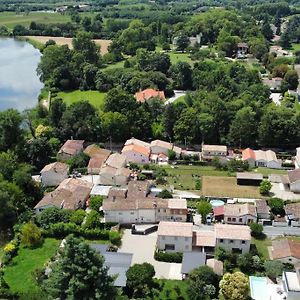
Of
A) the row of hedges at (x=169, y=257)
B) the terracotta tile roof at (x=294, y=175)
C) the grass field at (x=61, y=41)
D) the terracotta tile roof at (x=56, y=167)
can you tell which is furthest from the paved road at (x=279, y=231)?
the grass field at (x=61, y=41)

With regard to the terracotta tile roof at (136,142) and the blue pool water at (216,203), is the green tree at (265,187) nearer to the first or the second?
the blue pool water at (216,203)

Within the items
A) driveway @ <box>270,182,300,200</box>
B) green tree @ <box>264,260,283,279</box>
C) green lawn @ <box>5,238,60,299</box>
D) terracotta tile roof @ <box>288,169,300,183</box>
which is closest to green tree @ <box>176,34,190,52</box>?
terracotta tile roof @ <box>288,169,300,183</box>

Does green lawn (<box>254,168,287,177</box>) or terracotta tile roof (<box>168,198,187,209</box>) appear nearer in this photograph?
terracotta tile roof (<box>168,198,187,209</box>)

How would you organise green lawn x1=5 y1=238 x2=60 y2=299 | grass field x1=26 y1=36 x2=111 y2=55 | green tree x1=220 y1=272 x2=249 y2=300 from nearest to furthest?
green tree x1=220 y1=272 x2=249 y2=300 < green lawn x1=5 y1=238 x2=60 y2=299 < grass field x1=26 y1=36 x2=111 y2=55

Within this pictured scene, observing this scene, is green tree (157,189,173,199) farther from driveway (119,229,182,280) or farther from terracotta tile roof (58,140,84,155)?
terracotta tile roof (58,140,84,155)

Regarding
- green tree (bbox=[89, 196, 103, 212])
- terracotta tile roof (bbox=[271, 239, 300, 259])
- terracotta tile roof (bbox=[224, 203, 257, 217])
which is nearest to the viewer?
terracotta tile roof (bbox=[271, 239, 300, 259])

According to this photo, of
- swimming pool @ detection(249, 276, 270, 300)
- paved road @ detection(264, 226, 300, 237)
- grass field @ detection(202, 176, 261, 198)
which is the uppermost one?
swimming pool @ detection(249, 276, 270, 300)

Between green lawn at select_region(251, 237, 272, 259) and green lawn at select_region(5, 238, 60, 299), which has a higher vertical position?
green lawn at select_region(5, 238, 60, 299)

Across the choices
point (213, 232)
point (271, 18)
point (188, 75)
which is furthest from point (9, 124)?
point (271, 18)
